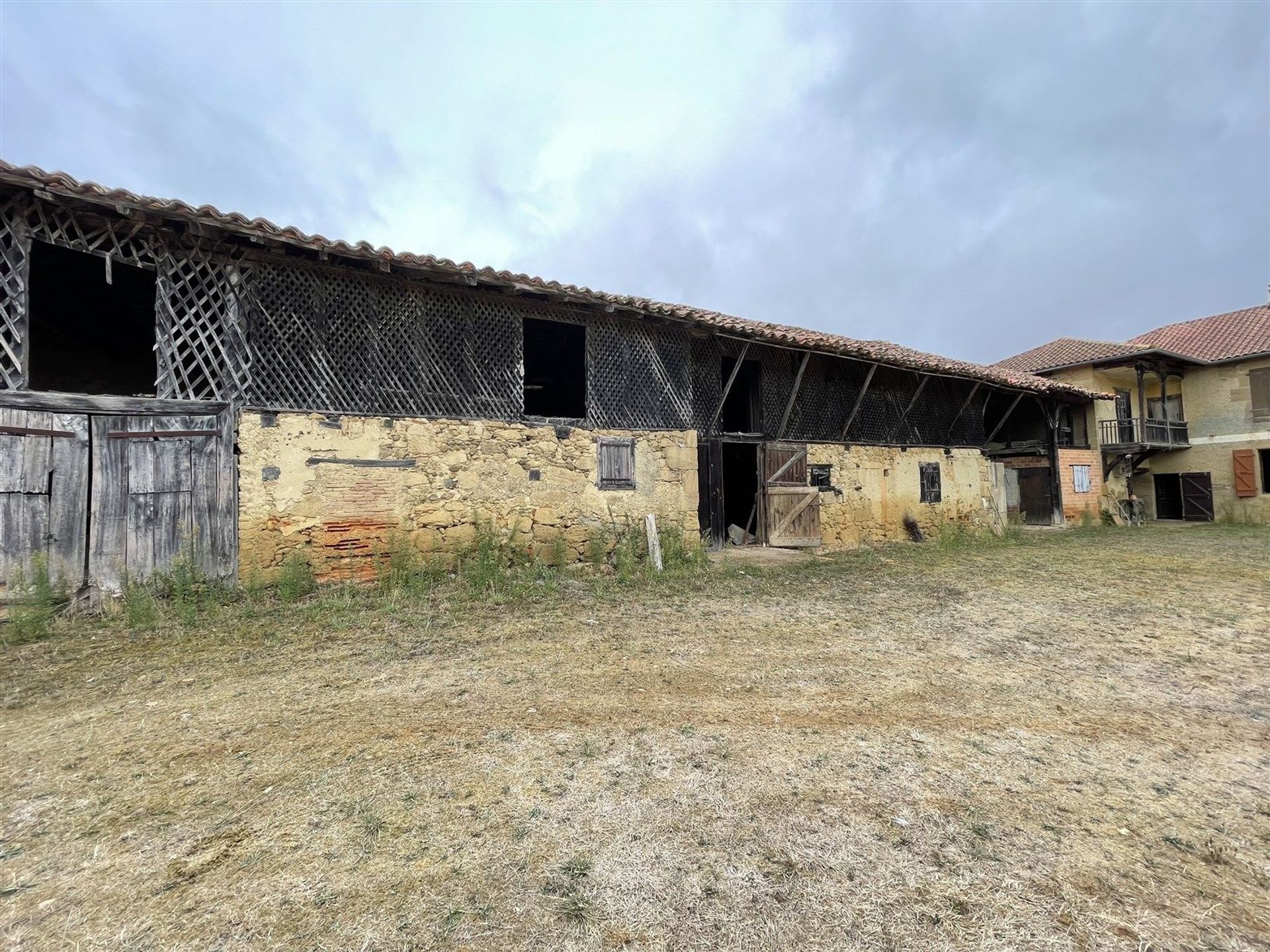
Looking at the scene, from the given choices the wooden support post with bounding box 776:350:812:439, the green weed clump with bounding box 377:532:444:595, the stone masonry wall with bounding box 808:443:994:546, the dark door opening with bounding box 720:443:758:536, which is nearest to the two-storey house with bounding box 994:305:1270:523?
the stone masonry wall with bounding box 808:443:994:546

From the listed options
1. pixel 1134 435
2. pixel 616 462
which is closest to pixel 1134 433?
pixel 1134 435

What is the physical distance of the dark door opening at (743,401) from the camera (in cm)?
1089

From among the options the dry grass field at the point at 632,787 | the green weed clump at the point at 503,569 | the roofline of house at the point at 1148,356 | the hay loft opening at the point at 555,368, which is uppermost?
the roofline of house at the point at 1148,356

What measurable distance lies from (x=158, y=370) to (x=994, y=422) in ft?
66.0

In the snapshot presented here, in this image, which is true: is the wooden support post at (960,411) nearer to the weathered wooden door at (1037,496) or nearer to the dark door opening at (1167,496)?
the weathered wooden door at (1037,496)

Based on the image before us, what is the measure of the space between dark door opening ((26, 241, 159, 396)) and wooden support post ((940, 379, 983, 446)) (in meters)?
15.0

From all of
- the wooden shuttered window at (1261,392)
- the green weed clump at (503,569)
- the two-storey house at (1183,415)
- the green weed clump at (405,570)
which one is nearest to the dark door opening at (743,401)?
the green weed clump at (503,569)

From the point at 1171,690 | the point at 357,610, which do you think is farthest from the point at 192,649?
the point at 1171,690

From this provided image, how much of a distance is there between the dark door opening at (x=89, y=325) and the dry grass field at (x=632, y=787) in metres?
4.70

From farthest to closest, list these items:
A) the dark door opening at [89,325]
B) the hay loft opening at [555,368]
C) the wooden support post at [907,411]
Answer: the wooden support post at [907,411] < the hay loft opening at [555,368] < the dark door opening at [89,325]

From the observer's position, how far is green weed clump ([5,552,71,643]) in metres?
4.82

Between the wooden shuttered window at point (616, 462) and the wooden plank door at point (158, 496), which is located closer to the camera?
the wooden plank door at point (158, 496)

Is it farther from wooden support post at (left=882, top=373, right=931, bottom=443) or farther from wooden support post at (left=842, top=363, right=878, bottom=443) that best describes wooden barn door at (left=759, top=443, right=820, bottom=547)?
wooden support post at (left=882, top=373, right=931, bottom=443)

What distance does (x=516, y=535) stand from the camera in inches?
303
